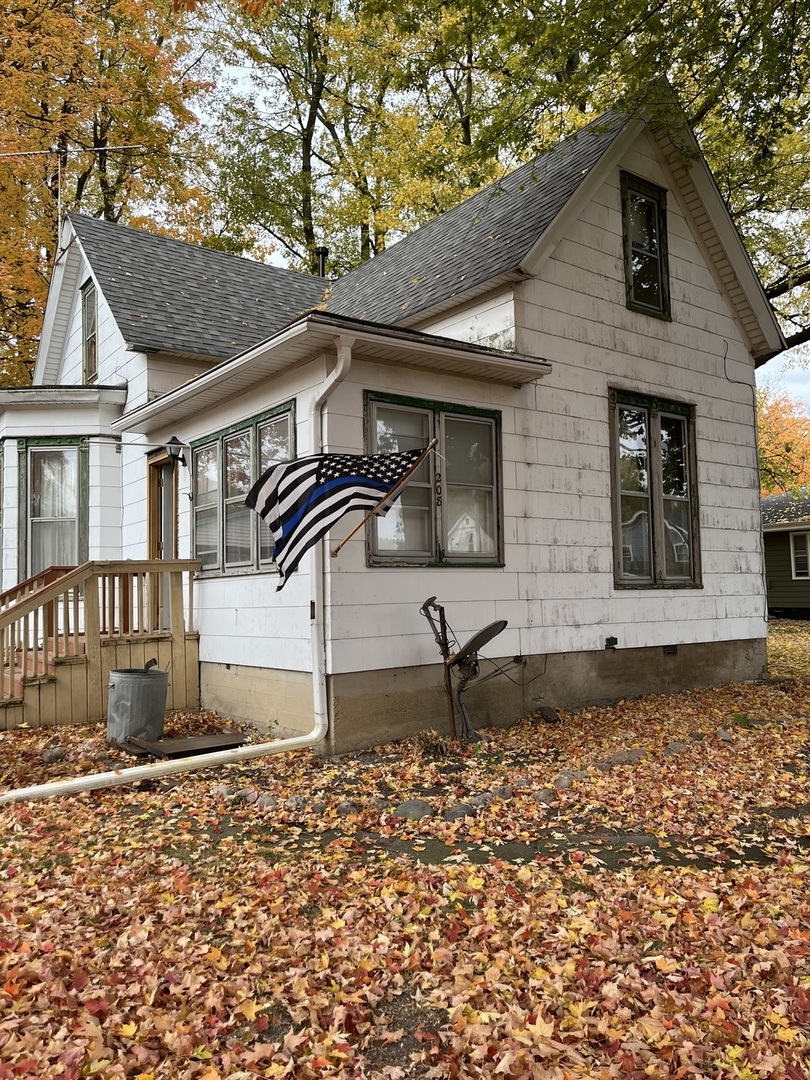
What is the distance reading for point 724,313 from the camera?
11195mm

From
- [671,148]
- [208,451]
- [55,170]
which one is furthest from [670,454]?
[55,170]

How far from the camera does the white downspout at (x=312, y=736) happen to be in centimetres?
594

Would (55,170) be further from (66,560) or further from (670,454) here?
(670,454)

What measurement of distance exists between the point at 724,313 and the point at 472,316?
4416 millimetres

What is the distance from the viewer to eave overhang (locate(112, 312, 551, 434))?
6547 mm

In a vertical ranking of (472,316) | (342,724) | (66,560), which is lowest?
(342,724)

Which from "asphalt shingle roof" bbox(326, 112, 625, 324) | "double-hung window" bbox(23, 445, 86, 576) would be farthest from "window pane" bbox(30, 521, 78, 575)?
"asphalt shingle roof" bbox(326, 112, 625, 324)

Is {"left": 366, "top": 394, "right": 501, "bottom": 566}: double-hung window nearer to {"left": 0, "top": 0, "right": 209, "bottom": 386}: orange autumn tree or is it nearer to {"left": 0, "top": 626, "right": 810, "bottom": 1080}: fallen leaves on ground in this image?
{"left": 0, "top": 626, "right": 810, "bottom": 1080}: fallen leaves on ground

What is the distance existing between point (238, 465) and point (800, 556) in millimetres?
21591

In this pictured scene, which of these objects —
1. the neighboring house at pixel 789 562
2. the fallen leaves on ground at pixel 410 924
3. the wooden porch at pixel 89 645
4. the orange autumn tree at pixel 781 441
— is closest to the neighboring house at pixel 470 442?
the wooden porch at pixel 89 645

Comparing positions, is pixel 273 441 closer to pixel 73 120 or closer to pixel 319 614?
pixel 319 614

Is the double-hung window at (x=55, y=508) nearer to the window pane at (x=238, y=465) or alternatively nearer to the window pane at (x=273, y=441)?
the window pane at (x=238, y=465)

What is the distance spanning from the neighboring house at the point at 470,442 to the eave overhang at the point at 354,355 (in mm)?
33

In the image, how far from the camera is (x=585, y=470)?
9.06 meters
